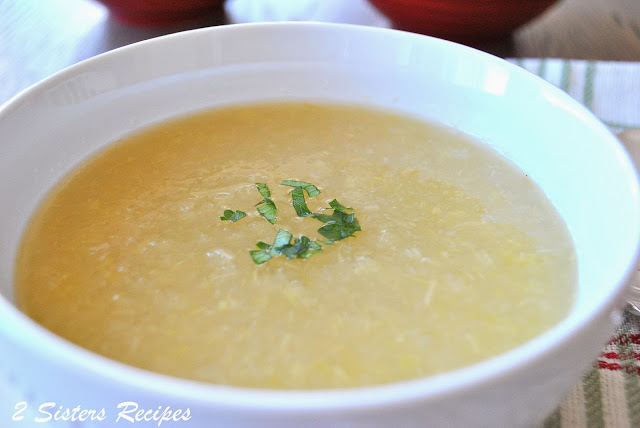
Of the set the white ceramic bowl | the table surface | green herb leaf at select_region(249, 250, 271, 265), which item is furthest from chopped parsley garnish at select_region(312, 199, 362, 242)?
the table surface

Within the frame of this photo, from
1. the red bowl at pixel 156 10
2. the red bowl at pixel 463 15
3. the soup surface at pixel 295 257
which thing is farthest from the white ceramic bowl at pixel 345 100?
the red bowl at pixel 156 10

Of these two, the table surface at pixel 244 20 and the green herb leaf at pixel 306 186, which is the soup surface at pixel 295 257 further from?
the table surface at pixel 244 20

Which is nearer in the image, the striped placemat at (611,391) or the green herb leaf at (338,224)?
the striped placemat at (611,391)

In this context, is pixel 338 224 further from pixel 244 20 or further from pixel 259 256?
pixel 244 20

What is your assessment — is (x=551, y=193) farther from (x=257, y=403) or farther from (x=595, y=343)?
(x=257, y=403)

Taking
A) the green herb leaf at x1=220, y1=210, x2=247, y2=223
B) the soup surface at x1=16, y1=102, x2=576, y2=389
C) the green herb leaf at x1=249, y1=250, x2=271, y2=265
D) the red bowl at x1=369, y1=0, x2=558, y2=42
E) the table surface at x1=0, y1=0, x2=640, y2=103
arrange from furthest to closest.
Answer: the table surface at x1=0, y1=0, x2=640, y2=103 < the red bowl at x1=369, y1=0, x2=558, y2=42 < the green herb leaf at x1=220, y1=210, x2=247, y2=223 < the green herb leaf at x1=249, y1=250, x2=271, y2=265 < the soup surface at x1=16, y1=102, x2=576, y2=389

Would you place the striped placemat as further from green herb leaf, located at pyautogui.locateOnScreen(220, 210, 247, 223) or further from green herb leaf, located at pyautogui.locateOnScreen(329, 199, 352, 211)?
green herb leaf, located at pyautogui.locateOnScreen(220, 210, 247, 223)
